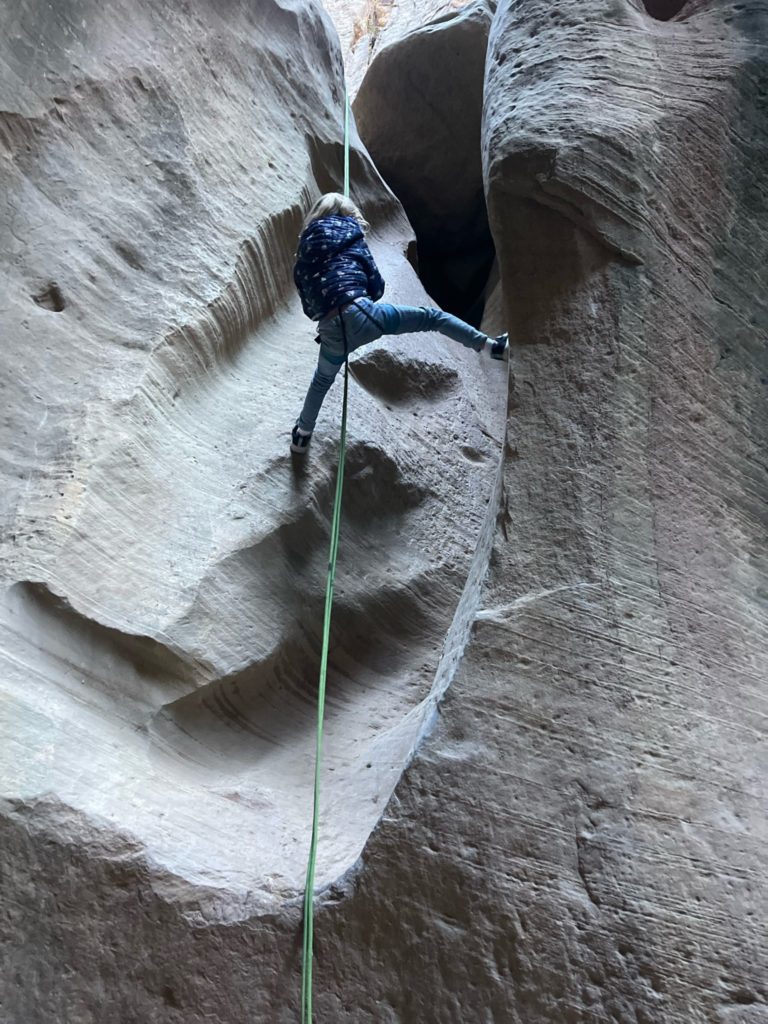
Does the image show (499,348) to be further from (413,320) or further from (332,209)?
(332,209)

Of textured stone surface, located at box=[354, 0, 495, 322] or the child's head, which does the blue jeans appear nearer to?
the child's head

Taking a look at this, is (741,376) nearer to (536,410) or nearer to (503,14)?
(536,410)

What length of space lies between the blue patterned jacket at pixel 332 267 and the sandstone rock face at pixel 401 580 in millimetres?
693

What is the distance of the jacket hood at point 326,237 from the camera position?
369cm

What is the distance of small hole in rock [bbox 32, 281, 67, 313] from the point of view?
11.9ft

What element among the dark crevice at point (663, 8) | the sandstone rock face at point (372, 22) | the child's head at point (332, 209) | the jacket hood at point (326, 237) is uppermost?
the sandstone rock face at point (372, 22)

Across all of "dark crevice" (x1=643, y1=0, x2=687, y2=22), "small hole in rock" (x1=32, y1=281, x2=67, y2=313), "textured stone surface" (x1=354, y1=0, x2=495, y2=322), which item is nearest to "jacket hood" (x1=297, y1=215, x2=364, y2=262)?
"small hole in rock" (x1=32, y1=281, x2=67, y2=313)

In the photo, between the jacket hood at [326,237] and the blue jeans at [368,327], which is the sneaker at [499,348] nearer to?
the blue jeans at [368,327]

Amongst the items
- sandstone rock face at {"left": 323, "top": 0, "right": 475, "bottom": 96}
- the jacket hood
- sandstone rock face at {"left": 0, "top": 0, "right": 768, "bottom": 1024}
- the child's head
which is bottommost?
sandstone rock face at {"left": 0, "top": 0, "right": 768, "bottom": 1024}

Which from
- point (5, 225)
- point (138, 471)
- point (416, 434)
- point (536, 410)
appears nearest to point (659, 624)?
point (536, 410)

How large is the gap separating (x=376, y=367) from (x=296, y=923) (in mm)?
3376

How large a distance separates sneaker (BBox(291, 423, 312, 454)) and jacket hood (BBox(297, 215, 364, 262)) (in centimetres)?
81

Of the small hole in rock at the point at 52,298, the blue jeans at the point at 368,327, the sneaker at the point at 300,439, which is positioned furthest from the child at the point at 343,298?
the small hole in rock at the point at 52,298

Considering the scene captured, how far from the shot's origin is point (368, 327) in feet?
12.0
